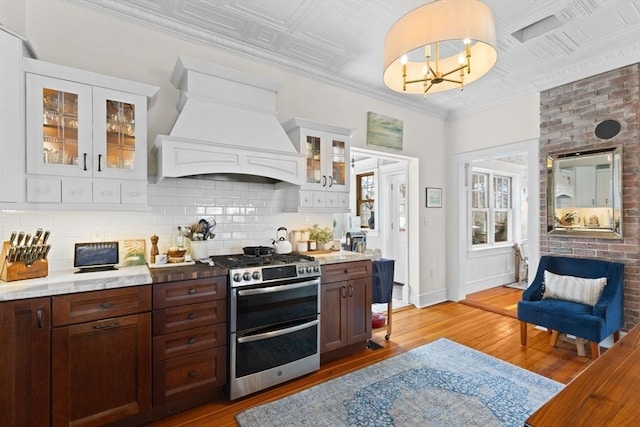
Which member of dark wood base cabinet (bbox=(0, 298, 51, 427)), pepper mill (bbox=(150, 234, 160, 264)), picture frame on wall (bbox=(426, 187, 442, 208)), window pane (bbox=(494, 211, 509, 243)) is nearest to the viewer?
dark wood base cabinet (bbox=(0, 298, 51, 427))

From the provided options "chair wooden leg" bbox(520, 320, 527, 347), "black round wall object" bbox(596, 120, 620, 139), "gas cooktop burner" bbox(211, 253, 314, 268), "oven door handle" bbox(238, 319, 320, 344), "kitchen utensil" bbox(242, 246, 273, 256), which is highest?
"black round wall object" bbox(596, 120, 620, 139)

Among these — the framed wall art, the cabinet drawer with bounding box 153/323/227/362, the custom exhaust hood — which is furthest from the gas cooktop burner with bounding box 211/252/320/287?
the framed wall art

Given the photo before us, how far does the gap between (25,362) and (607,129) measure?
5.32 meters

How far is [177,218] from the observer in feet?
9.07

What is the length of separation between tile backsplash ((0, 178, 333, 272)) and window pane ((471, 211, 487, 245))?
3.69 m

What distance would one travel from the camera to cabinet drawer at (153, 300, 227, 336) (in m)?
2.09

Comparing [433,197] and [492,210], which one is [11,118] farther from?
[492,210]

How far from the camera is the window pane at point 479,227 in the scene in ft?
19.3

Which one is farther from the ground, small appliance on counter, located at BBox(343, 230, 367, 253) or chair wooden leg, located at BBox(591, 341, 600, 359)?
small appliance on counter, located at BBox(343, 230, 367, 253)

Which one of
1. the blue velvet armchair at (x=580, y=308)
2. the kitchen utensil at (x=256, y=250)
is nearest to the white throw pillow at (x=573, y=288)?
the blue velvet armchair at (x=580, y=308)

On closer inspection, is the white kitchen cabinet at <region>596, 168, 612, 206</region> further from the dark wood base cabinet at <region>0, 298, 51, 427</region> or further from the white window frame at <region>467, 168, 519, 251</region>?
the dark wood base cabinet at <region>0, 298, 51, 427</region>

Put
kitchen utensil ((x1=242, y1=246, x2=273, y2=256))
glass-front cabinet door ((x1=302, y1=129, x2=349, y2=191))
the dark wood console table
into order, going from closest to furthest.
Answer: the dark wood console table, kitchen utensil ((x1=242, y1=246, x2=273, y2=256)), glass-front cabinet door ((x1=302, y1=129, x2=349, y2=191))

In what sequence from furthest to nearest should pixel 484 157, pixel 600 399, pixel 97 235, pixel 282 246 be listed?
1. pixel 484 157
2. pixel 282 246
3. pixel 97 235
4. pixel 600 399

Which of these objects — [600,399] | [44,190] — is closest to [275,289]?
[44,190]
